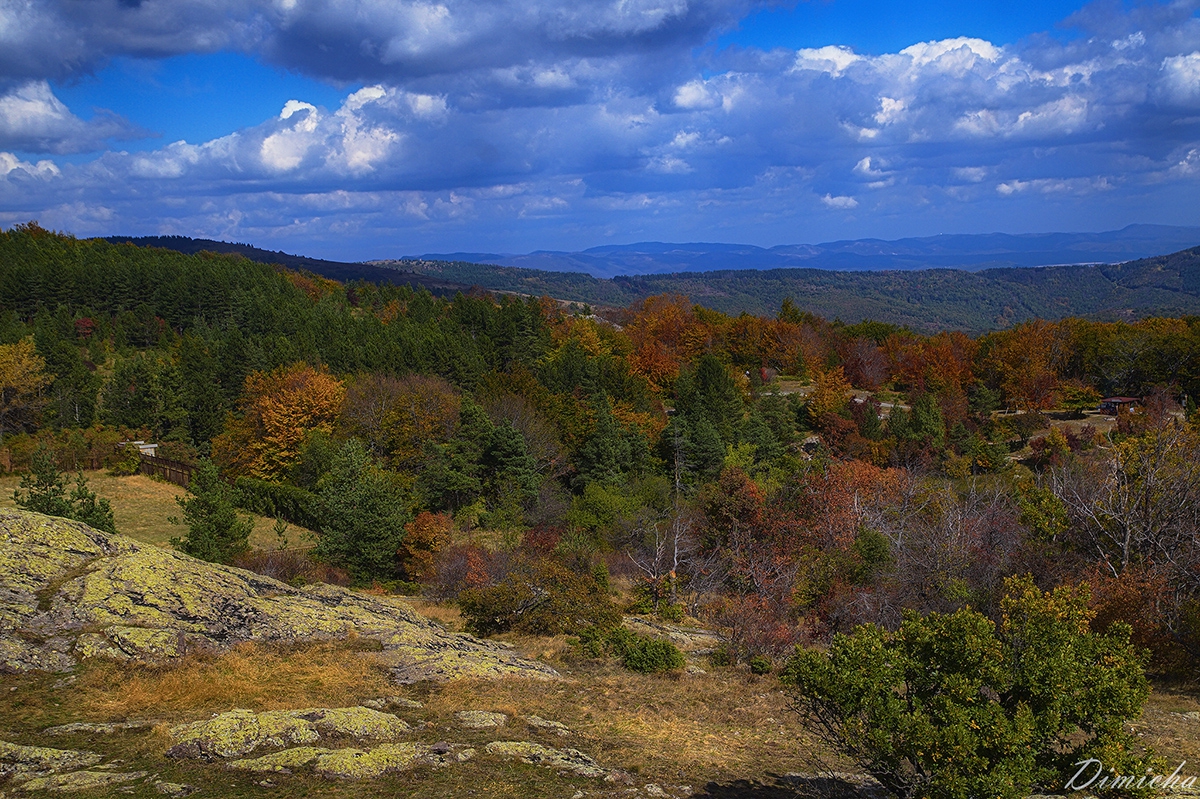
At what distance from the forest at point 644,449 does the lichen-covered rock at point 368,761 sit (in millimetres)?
5394

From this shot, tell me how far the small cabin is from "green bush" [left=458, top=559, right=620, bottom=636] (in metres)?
68.7

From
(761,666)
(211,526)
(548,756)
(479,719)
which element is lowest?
(761,666)

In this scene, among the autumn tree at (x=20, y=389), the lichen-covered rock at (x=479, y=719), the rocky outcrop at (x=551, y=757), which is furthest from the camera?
the autumn tree at (x=20, y=389)

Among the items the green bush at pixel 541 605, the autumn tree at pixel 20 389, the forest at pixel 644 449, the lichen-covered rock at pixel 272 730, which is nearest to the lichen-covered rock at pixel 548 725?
the lichen-covered rock at pixel 272 730

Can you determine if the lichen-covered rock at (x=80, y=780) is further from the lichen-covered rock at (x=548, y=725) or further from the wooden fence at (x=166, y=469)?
the wooden fence at (x=166, y=469)

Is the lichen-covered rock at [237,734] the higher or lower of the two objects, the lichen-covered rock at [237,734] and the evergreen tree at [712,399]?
the higher

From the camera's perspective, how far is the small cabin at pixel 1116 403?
2724 inches

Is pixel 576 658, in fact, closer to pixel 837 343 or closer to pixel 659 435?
pixel 659 435

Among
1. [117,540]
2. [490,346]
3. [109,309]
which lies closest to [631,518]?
[117,540]

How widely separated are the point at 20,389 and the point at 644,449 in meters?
49.8

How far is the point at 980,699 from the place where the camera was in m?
7.88

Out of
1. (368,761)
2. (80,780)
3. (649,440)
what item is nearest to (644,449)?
(649,440)

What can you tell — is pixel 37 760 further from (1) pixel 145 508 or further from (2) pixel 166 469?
(2) pixel 166 469

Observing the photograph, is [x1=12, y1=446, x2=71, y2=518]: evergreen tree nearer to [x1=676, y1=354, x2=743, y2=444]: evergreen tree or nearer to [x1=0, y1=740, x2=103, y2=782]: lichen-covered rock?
[x1=0, y1=740, x2=103, y2=782]: lichen-covered rock
